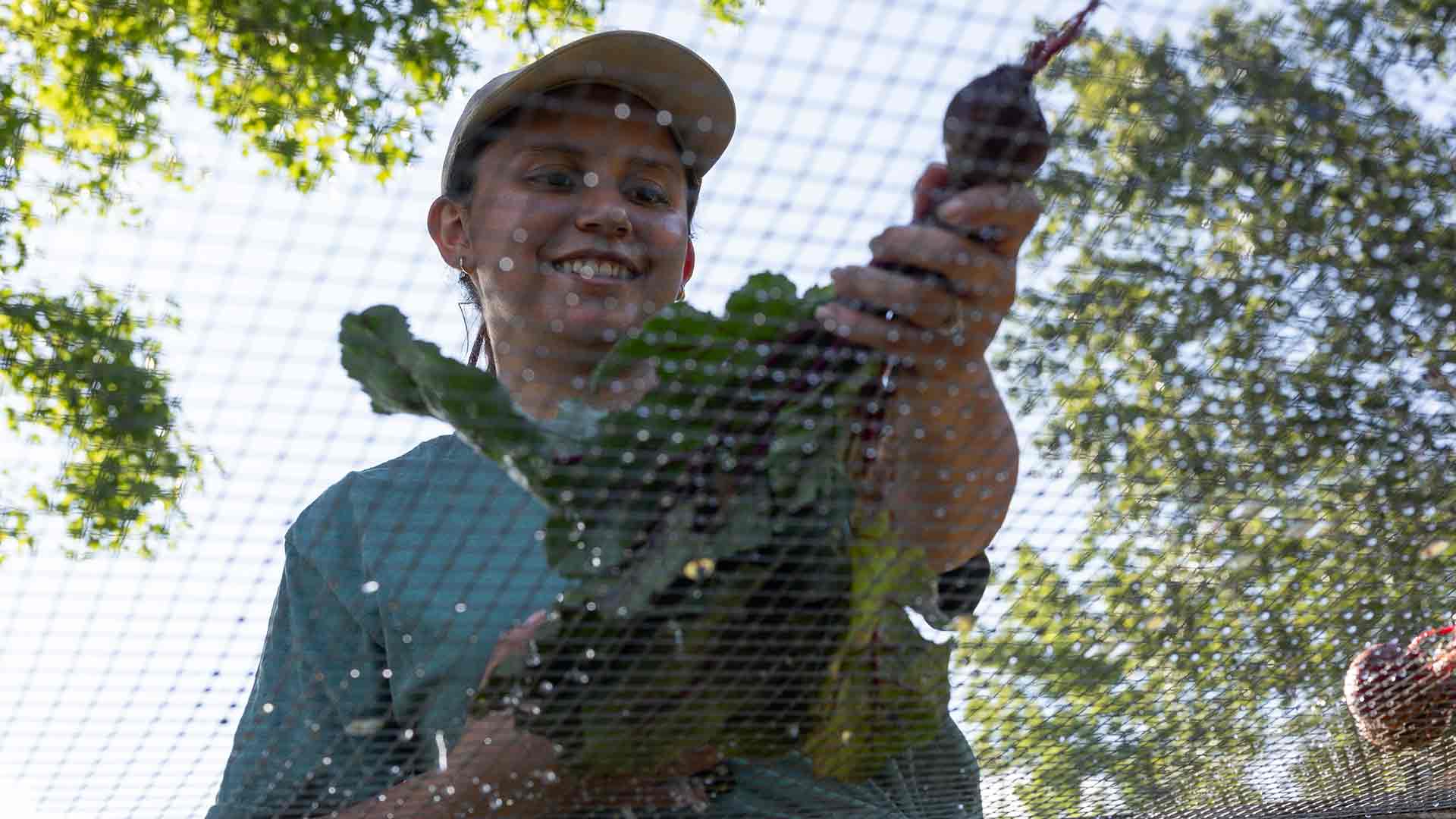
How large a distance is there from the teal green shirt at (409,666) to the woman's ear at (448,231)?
16.9 inches

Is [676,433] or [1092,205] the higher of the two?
[1092,205]

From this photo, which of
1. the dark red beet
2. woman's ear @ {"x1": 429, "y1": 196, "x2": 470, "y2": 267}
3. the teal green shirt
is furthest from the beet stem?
woman's ear @ {"x1": 429, "y1": 196, "x2": 470, "y2": 267}

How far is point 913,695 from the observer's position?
99 cm

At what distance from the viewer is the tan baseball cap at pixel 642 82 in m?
1.47

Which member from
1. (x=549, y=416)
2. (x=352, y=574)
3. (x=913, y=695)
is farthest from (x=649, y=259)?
(x=913, y=695)

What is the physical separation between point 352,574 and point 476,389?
369mm

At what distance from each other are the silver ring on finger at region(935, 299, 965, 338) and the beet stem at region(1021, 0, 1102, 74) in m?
0.17

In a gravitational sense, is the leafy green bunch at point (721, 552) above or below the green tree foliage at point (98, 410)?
below

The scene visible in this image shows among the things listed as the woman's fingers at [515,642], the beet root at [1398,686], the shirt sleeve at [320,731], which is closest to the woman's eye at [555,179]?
the shirt sleeve at [320,731]

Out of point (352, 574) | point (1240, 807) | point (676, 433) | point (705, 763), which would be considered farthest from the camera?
point (1240, 807)

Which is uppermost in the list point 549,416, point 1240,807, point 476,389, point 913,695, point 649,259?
point 649,259

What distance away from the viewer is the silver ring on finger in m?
0.94

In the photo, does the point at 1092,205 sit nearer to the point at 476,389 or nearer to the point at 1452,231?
the point at 1452,231

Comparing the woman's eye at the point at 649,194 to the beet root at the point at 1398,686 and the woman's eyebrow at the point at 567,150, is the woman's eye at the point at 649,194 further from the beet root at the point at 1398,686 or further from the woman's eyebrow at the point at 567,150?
the beet root at the point at 1398,686
